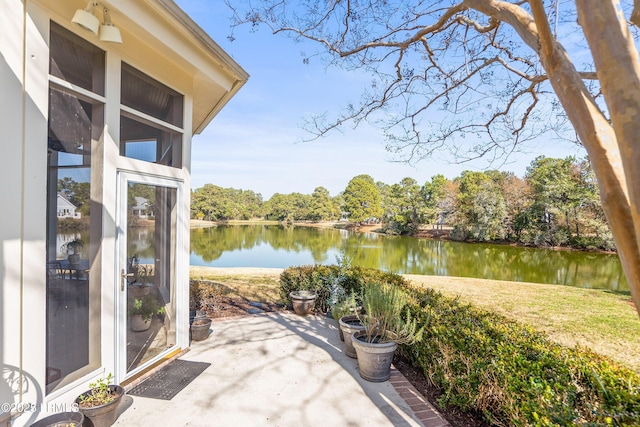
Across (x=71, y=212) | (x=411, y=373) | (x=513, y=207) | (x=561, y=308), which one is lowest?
(x=561, y=308)

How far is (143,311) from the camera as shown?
9.90 feet

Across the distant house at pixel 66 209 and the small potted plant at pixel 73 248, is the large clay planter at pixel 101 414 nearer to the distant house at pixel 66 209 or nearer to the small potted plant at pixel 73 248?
the small potted plant at pixel 73 248

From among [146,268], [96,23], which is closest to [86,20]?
[96,23]

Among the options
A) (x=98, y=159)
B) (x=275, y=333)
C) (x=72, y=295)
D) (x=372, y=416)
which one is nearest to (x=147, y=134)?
(x=98, y=159)

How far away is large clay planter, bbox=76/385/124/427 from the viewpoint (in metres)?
2.06

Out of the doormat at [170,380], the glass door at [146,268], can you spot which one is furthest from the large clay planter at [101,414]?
the glass door at [146,268]

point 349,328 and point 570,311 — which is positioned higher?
point 349,328

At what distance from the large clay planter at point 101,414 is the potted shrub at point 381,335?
1883 millimetres

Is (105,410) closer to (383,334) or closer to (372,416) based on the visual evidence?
(372,416)

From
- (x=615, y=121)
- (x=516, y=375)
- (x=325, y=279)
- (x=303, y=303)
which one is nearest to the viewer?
(x=615, y=121)

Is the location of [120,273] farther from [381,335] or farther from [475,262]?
[475,262]

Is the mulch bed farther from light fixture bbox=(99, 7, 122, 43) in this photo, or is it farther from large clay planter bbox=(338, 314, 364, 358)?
light fixture bbox=(99, 7, 122, 43)

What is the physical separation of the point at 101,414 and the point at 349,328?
2.13m

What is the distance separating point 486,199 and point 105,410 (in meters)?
25.8
